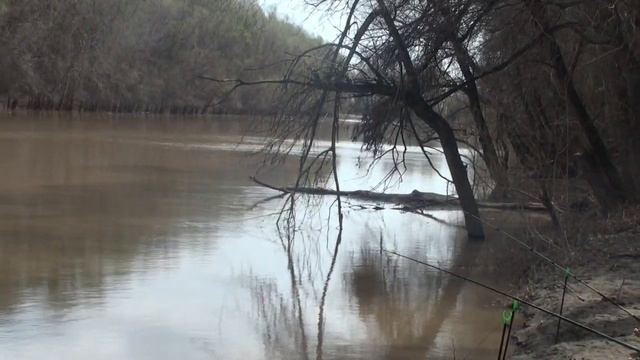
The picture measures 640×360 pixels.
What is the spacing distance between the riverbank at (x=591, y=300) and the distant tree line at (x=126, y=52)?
141 ft

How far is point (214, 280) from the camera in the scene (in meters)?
11.7

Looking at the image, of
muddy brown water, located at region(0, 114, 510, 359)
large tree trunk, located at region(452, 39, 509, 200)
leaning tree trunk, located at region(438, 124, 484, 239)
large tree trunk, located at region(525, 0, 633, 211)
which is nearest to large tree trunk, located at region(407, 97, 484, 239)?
leaning tree trunk, located at region(438, 124, 484, 239)

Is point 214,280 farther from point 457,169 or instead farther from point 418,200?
point 418,200

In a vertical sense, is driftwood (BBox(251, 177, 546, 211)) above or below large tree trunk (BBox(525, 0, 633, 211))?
below

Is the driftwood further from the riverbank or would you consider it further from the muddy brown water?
the riverbank

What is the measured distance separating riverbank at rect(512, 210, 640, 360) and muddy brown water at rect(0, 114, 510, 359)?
0.59 meters

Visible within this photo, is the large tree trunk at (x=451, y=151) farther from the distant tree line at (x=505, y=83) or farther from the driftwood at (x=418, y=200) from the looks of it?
the driftwood at (x=418, y=200)

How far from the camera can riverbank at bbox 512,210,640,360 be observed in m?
7.15

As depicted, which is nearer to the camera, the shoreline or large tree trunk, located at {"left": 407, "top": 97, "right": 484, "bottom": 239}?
the shoreline

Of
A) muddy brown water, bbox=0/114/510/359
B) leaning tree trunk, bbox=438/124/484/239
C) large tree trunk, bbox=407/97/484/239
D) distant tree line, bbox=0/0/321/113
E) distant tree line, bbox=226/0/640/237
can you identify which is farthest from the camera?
distant tree line, bbox=0/0/321/113

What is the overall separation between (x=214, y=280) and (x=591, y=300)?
4964 millimetres

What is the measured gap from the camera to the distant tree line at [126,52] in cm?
6194

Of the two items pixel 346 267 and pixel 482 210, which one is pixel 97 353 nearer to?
pixel 346 267

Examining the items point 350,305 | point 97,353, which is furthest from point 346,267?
point 97,353
